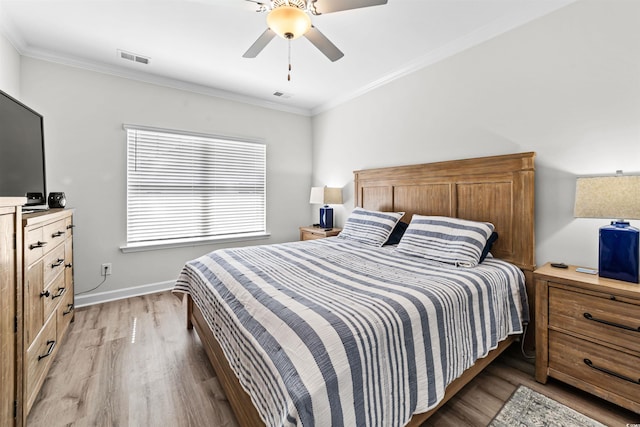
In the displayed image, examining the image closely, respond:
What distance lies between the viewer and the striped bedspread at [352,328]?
97 centimetres

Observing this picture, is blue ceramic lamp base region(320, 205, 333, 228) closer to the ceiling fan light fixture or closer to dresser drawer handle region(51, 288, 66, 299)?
the ceiling fan light fixture

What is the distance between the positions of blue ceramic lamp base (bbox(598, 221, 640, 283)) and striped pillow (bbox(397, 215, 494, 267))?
650mm

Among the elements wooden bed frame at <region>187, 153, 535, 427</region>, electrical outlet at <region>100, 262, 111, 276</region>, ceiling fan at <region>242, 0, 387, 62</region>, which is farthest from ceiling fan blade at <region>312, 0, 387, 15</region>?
electrical outlet at <region>100, 262, 111, 276</region>

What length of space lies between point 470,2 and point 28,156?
3.45 m

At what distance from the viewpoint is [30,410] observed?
154 centimetres

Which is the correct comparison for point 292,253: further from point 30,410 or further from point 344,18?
point 344,18

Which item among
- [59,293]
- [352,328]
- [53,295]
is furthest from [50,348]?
[352,328]

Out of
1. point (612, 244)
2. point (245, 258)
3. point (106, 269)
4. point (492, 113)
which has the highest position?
point (492, 113)

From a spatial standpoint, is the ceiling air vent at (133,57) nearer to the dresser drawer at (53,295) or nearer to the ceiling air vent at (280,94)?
the ceiling air vent at (280,94)

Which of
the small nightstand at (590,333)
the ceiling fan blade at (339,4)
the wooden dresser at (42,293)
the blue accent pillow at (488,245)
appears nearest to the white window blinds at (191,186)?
the wooden dresser at (42,293)

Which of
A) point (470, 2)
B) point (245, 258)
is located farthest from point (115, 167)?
point (470, 2)

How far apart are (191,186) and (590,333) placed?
13.3ft

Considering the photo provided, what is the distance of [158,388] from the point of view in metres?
1.75

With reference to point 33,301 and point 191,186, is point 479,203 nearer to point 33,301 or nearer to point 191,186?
point 33,301
